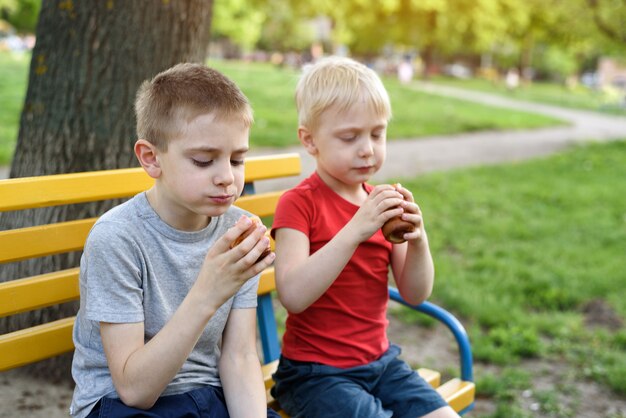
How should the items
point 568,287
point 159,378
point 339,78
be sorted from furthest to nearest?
point 568,287 < point 339,78 < point 159,378

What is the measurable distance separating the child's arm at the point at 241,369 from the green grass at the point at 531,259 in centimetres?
231

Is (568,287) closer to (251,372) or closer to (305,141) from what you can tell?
(305,141)

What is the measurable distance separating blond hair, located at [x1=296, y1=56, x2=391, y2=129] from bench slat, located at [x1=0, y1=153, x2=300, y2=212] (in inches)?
21.3

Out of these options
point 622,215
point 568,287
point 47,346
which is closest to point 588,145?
point 622,215

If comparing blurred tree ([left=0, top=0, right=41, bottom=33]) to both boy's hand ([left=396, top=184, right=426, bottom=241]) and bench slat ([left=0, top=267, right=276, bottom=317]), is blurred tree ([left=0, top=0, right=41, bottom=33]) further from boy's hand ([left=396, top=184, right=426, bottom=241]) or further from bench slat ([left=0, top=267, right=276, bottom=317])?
boy's hand ([left=396, top=184, right=426, bottom=241])

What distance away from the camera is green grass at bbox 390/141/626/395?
4.27 metres

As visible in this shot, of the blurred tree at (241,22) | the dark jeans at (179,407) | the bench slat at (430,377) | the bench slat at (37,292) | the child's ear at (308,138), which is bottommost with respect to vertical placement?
the blurred tree at (241,22)

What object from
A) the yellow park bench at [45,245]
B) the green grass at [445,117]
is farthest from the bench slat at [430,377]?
the green grass at [445,117]

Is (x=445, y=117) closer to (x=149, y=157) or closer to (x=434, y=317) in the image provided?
(x=434, y=317)

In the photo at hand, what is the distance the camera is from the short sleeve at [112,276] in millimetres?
1792

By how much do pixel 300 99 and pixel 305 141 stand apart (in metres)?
0.13

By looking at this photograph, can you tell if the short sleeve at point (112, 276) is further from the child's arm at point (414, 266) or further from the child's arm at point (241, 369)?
the child's arm at point (414, 266)

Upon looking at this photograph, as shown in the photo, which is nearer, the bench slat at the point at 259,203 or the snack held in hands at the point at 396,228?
the snack held in hands at the point at 396,228

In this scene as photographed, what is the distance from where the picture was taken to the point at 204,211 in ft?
6.11
